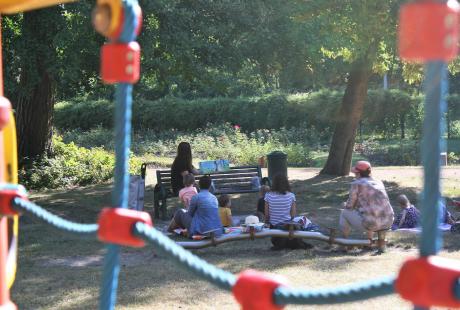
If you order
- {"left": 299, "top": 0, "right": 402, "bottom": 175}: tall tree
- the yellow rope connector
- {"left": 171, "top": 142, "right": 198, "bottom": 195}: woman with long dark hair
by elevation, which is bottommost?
{"left": 171, "top": 142, "right": 198, "bottom": 195}: woman with long dark hair

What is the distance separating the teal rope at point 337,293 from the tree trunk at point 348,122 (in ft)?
47.8

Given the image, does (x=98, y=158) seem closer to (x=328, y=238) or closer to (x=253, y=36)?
(x=253, y=36)

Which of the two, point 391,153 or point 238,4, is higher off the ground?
point 238,4

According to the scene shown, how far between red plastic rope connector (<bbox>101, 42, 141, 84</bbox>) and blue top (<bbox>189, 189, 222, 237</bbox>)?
6.93 metres

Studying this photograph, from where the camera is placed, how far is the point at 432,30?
1363 mm

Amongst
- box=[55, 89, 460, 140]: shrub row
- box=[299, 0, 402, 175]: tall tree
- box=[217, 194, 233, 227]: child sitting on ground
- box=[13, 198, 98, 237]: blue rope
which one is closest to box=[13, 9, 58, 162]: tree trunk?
box=[217, 194, 233, 227]: child sitting on ground

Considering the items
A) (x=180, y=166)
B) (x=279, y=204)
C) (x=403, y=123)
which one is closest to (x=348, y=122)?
(x=180, y=166)

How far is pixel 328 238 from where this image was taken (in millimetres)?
8633

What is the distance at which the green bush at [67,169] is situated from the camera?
49.2 feet

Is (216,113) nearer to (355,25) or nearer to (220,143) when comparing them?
(220,143)

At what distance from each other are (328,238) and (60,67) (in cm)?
496

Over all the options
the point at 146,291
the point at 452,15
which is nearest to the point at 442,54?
the point at 452,15

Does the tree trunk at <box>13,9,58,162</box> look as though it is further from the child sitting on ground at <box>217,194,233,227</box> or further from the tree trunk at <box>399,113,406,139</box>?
the tree trunk at <box>399,113,406,139</box>

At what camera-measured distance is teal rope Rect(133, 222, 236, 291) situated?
1818 millimetres
